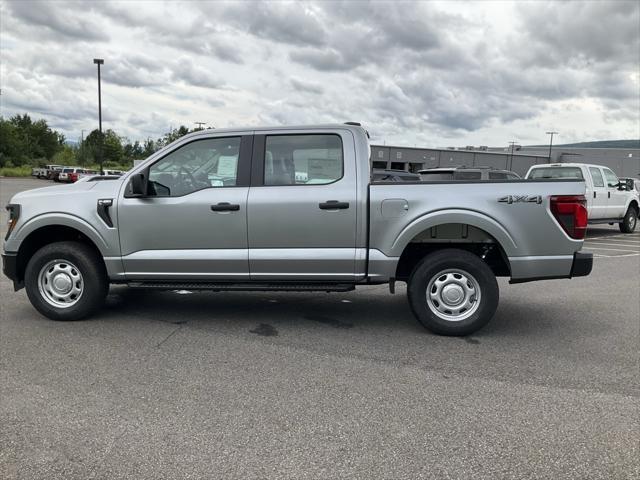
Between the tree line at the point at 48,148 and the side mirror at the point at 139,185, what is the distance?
224 ft

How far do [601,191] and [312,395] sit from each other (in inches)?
523

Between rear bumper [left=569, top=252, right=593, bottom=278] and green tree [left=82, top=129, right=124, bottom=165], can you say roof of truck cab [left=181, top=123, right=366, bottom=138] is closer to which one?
rear bumper [left=569, top=252, right=593, bottom=278]

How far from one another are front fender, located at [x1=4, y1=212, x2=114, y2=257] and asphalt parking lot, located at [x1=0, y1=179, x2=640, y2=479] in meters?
0.81

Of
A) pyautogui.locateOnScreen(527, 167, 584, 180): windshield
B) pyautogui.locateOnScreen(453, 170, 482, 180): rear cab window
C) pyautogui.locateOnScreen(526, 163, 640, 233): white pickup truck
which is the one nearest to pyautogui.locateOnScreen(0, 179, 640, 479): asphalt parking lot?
pyautogui.locateOnScreen(453, 170, 482, 180): rear cab window

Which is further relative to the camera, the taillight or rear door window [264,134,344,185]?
rear door window [264,134,344,185]

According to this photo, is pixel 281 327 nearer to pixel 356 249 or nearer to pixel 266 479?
pixel 356 249

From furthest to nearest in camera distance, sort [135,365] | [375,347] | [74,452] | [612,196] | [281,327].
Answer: [612,196]
[281,327]
[375,347]
[135,365]
[74,452]

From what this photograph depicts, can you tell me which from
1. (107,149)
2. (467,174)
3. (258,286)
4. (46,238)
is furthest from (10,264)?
(107,149)

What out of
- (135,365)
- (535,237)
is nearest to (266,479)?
(135,365)

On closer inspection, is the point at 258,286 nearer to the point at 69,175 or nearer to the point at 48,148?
the point at 69,175

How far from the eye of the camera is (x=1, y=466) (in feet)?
9.58

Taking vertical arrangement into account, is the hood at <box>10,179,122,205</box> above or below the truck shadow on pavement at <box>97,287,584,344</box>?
above

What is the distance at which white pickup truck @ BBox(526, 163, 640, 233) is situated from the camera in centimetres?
1395

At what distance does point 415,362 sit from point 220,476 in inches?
86.6
